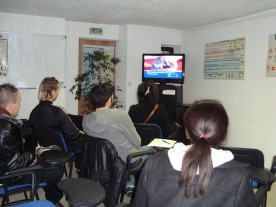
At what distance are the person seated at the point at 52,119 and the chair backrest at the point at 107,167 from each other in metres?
0.63

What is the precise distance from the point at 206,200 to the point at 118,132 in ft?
3.99

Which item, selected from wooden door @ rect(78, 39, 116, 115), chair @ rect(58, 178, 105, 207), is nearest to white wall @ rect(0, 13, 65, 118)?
wooden door @ rect(78, 39, 116, 115)

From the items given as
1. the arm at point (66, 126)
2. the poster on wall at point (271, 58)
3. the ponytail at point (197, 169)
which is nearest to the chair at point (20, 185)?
the arm at point (66, 126)

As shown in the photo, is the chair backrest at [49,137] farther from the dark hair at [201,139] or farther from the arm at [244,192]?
the arm at [244,192]

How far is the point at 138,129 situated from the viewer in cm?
284

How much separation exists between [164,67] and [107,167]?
363 cm

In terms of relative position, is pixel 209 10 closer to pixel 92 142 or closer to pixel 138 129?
pixel 138 129

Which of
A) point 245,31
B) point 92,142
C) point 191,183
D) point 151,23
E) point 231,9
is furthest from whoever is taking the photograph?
point 151,23

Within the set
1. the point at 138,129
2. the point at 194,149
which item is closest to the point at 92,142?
the point at 138,129

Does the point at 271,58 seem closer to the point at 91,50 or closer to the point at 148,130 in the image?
the point at 148,130

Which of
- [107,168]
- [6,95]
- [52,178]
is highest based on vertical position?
[6,95]

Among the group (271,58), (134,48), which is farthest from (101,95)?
(134,48)

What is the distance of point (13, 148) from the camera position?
1.84 metres

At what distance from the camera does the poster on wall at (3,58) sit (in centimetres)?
461
